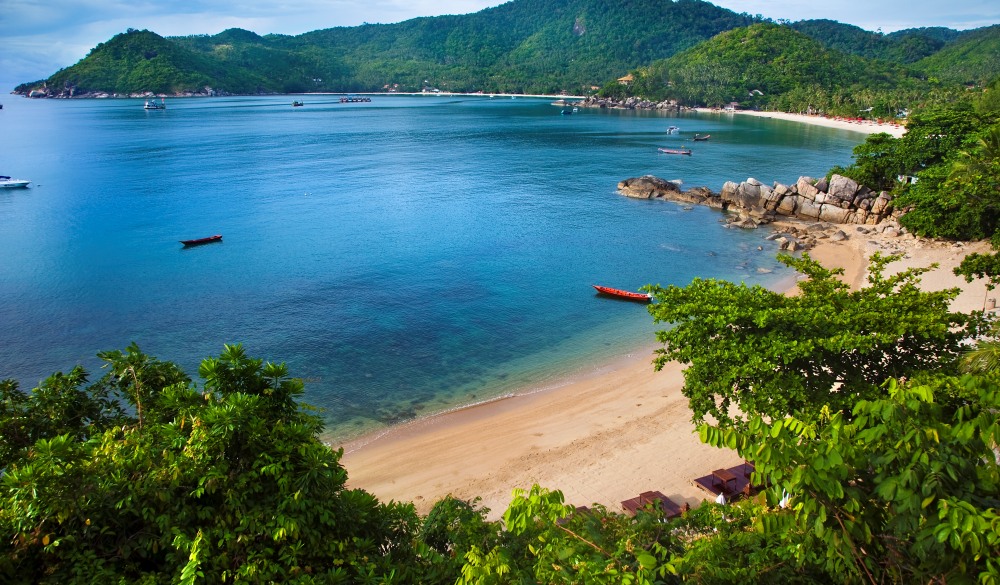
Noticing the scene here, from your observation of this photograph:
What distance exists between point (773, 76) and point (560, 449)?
168 metres

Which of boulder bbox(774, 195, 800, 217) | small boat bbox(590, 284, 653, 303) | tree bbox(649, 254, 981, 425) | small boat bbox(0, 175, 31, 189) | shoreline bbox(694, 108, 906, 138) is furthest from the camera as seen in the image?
shoreline bbox(694, 108, 906, 138)

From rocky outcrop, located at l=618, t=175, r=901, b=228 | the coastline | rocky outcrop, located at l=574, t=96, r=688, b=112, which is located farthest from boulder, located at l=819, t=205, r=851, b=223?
rocky outcrop, located at l=574, t=96, r=688, b=112

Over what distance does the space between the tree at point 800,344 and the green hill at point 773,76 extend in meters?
139

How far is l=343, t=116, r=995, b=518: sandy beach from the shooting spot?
1756 cm

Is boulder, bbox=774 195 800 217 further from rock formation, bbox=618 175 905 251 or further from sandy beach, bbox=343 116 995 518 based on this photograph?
sandy beach, bbox=343 116 995 518

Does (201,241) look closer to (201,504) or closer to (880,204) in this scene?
(201,504)

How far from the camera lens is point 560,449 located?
65.0 ft

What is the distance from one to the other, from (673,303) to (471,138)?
9661 cm

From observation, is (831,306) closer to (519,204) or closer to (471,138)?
(519,204)

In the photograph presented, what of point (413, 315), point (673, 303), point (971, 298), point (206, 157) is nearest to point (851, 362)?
point (673, 303)

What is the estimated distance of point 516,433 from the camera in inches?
828

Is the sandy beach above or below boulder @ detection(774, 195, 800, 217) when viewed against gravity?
below

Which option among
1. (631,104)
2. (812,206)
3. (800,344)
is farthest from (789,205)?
(631,104)

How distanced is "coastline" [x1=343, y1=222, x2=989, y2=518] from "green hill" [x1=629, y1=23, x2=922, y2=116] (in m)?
135
